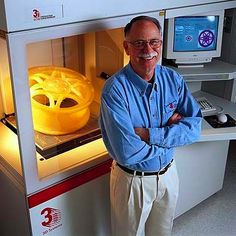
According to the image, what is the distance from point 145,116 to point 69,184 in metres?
0.55

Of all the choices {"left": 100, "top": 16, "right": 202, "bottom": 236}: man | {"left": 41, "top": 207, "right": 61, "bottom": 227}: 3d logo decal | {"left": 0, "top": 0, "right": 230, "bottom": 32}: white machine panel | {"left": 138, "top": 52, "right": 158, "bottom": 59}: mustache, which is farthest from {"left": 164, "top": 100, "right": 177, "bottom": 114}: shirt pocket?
{"left": 41, "top": 207, "right": 61, "bottom": 227}: 3d logo decal

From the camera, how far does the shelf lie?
2.33 metres

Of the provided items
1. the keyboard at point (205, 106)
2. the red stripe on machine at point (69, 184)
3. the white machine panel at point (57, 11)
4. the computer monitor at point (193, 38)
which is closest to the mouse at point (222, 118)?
the keyboard at point (205, 106)

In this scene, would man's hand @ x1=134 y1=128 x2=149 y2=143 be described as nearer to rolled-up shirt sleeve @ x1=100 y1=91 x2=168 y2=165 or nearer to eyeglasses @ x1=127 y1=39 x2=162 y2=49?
rolled-up shirt sleeve @ x1=100 y1=91 x2=168 y2=165

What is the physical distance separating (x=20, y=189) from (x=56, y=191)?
0.18 metres

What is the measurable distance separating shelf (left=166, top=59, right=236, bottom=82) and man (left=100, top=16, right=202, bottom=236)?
0.54 meters

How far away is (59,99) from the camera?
Result: 1991 millimetres

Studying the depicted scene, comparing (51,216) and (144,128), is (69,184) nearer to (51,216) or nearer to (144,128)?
(51,216)

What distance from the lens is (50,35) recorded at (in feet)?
5.03

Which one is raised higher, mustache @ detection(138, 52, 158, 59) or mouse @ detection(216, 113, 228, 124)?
mustache @ detection(138, 52, 158, 59)

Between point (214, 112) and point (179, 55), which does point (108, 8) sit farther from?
point (214, 112)

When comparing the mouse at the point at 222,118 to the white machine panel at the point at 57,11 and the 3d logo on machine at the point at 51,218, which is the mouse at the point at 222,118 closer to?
the white machine panel at the point at 57,11

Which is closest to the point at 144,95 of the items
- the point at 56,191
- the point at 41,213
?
the point at 56,191

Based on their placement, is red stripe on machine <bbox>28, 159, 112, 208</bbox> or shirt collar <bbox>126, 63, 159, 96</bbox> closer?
shirt collar <bbox>126, 63, 159, 96</bbox>
